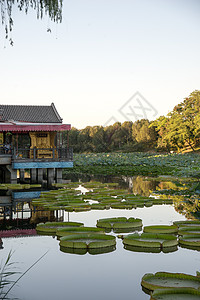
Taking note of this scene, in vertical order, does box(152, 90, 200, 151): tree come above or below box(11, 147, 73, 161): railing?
above

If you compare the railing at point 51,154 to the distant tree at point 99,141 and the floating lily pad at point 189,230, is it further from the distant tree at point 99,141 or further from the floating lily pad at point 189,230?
the distant tree at point 99,141

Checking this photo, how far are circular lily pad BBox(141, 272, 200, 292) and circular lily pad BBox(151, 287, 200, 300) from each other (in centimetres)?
20

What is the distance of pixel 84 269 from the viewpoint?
5.67 meters

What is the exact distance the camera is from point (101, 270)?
563cm

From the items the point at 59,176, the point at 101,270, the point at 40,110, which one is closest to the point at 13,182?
the point at 59,176

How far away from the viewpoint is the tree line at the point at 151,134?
1779 inches

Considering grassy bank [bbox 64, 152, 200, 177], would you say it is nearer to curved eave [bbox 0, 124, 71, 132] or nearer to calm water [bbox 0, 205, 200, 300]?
curved eave [bbox 0, 124, 71, 132]

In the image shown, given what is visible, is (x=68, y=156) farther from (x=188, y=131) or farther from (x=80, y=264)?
(x=188, y=131)

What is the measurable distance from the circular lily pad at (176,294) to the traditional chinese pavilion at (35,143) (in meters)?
13.6

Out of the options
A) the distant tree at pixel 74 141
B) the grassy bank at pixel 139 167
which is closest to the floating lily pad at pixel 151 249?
the grassy bank at pixel 139 167

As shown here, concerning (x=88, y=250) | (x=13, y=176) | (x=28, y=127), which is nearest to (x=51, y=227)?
(x=88, y=250)

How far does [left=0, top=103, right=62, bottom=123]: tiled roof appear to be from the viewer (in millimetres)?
20969

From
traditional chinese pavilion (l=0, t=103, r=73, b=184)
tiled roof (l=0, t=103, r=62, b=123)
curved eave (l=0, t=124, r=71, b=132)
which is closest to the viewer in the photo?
traditional chinese pavilion (l=0, t=103, r=73, b=184)

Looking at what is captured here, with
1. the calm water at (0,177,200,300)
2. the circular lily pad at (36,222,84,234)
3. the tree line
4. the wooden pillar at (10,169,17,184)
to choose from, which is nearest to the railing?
the wooden pillar at (10,169,17,184)
